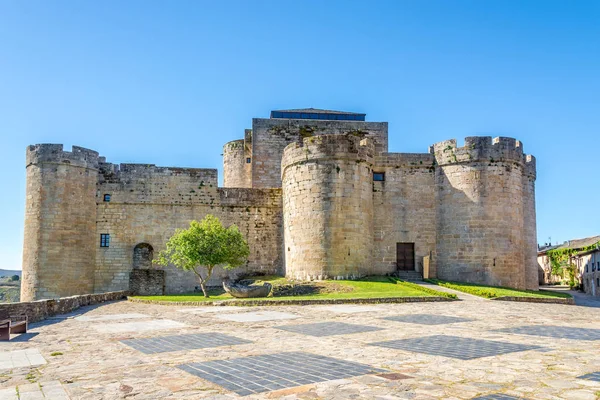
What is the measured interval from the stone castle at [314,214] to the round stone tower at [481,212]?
5cm

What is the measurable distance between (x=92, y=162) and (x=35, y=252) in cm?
573

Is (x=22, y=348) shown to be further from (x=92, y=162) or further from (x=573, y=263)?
(x=573, y=263)

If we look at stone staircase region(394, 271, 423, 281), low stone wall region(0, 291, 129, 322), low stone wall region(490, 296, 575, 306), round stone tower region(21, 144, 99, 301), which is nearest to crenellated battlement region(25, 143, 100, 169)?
round stone tower region(21, 144, 99, 301)

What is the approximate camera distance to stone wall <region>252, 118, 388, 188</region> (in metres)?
35.4

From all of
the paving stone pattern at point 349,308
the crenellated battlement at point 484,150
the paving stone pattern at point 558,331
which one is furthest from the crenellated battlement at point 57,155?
the paving stone pattern at point 558,331

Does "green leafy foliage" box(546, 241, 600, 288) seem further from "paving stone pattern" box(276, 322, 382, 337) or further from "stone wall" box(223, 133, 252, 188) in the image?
"paving stone pattern" box(276, 322, 382, 337)

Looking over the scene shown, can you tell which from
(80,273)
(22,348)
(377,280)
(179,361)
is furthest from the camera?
(80,273)

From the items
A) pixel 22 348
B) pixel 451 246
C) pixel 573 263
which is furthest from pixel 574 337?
pixel 573 263

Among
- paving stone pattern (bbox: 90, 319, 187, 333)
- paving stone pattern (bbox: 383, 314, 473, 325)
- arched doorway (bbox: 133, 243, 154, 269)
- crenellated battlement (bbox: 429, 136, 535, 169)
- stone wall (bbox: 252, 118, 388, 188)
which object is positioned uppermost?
stone wall (bbox: 252, 118, 388, 188)

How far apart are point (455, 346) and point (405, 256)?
19340 mm

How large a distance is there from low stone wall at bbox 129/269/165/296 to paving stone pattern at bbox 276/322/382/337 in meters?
19.0

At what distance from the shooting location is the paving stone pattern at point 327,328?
1135cm

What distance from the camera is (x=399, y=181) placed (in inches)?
1128

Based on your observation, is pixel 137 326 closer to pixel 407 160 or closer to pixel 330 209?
pixel 330 209
